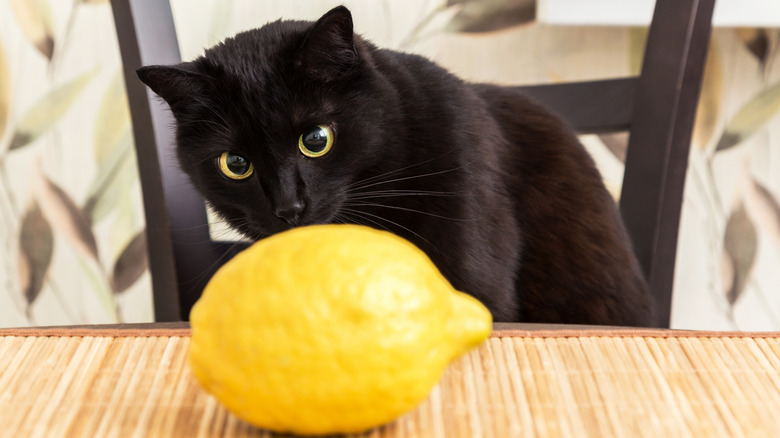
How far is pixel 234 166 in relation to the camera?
769 millimetres

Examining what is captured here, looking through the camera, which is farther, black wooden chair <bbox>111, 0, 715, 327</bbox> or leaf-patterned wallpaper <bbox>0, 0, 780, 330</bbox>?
leaf-patterned wallpaper <bbox>0, 0, 780, 330</bbox>

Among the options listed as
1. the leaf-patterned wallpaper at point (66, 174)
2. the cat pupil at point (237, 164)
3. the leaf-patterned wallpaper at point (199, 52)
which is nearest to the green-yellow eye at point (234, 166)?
the cat pupil at point (237, 164)

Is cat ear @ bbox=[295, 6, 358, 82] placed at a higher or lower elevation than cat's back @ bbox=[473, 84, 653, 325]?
higher

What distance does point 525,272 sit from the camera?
906 mm

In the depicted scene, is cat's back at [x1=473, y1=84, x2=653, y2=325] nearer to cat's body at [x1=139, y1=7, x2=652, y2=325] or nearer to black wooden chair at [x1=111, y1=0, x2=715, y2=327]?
cat's body at [x1=139, y1=7, x2=652, y2=325]

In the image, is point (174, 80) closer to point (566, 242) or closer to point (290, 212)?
point (290, 212)

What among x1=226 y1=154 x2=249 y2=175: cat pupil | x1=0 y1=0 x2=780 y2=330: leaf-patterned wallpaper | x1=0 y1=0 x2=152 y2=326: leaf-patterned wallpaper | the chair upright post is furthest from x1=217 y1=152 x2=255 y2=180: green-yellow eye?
x1=0 y1=0 x2=152 y2=326: leaf-patterned wallpaper

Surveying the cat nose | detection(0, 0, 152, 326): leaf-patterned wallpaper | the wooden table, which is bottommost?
detection(0, 0, 152, 326): leaf-patterned wallpaper

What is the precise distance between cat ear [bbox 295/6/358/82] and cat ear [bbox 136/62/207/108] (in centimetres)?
11

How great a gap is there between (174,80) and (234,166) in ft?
0.36

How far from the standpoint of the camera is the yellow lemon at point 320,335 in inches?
12.6

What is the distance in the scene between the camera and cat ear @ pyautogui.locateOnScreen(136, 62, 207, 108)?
704 mm

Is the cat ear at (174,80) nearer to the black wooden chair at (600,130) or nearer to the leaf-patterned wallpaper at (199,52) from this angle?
the black wooden chair at (600,130)

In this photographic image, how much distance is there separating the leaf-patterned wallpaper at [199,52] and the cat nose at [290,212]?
0.79 m
